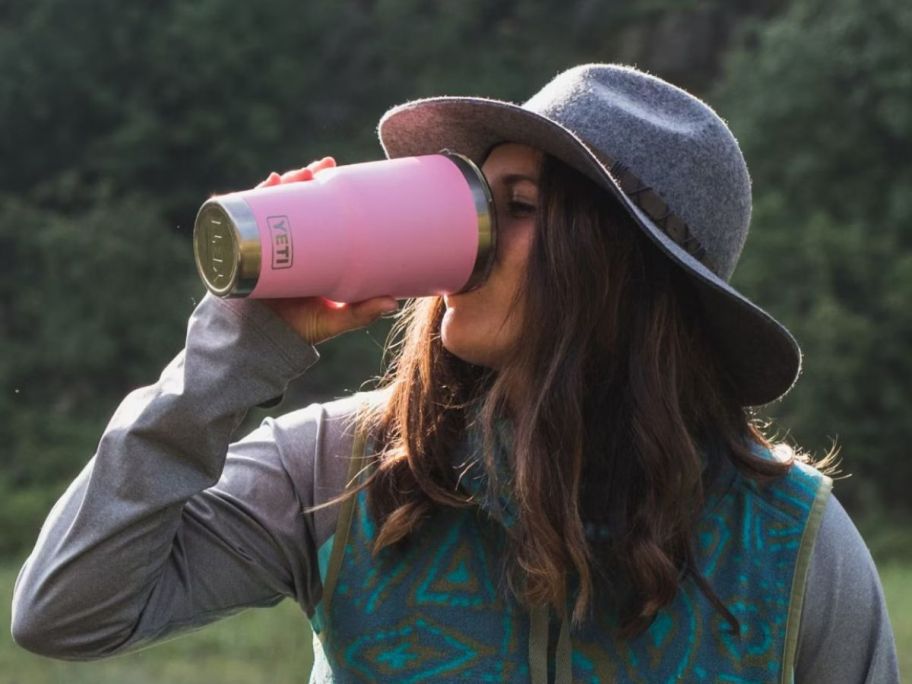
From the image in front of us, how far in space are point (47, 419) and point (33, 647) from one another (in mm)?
10077

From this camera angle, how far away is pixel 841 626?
1.59 m

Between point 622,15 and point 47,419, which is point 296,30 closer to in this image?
point 622,15

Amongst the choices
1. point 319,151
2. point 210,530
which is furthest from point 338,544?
point 319,151

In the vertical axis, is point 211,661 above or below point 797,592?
below

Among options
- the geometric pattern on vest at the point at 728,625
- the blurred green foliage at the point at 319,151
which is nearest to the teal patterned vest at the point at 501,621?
the geometric pattern on vest at the point at 728,625

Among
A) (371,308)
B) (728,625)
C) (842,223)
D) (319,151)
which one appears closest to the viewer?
(371,308)

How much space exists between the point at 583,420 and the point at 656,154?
29 centimetres

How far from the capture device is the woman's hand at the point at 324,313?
149 centimetres

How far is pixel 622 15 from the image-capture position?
1392cm

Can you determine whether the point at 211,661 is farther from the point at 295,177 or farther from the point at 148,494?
the point at 295,177

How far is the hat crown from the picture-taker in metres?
1.60

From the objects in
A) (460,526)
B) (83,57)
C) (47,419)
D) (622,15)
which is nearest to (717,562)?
(460,526)

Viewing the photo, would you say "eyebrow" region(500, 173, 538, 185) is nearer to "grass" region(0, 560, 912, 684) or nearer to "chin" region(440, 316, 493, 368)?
"chin" region(440, 316, 493, 368)

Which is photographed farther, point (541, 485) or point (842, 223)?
point (842, 223)
